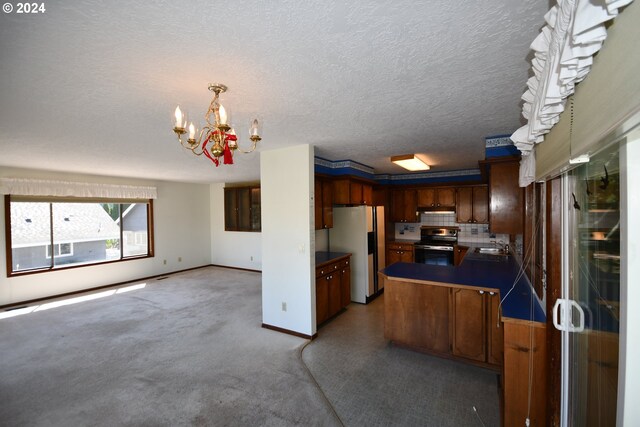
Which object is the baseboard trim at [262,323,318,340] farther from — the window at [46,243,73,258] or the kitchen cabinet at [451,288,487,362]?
the window at [46,243,73,258]

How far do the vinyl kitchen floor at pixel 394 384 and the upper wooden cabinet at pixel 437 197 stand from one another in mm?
3428

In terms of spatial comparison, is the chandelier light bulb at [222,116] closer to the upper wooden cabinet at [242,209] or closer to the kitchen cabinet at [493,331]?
the kitchen cabinet at [493,331]

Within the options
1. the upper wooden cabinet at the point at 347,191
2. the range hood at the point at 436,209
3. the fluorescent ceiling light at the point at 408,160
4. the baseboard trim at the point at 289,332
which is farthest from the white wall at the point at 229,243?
the fluorescent ceiling light at the point at 408,160

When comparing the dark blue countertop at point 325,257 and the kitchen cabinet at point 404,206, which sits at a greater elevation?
the kitchen cabinet at point 404,206

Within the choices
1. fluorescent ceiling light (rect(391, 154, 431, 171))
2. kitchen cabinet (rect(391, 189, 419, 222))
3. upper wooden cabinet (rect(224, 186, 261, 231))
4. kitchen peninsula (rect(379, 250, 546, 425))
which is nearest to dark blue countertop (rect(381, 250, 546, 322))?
kitchen peninsula (rect(379, 250, 546, 425))

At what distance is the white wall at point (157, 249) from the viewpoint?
4.70 m

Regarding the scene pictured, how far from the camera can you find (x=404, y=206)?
242 inches

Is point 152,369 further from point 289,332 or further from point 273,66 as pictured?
point 273,66

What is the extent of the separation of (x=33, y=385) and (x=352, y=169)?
4.28m

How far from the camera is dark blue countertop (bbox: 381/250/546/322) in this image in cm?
204

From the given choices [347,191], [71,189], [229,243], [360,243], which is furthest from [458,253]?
[71,189]

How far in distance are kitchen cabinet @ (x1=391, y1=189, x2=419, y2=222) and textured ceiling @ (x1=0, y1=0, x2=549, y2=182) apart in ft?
10.7

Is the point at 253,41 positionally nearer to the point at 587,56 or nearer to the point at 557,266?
the point at 587,56

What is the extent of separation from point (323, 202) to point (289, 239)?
948mm
